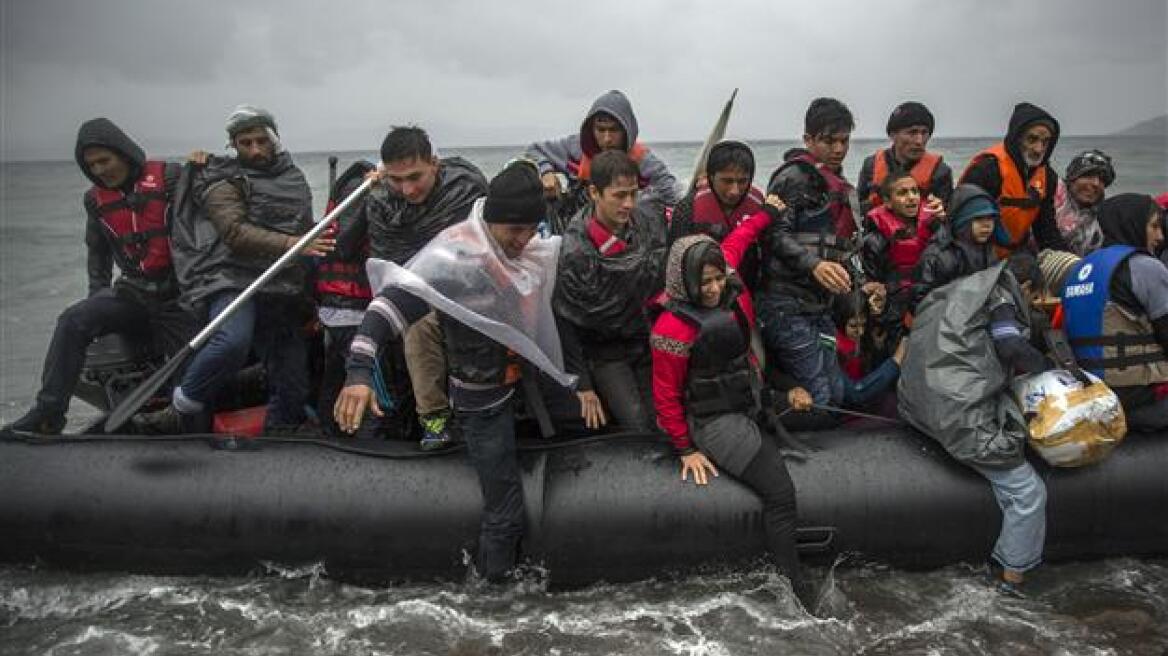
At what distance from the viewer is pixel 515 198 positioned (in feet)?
10.3

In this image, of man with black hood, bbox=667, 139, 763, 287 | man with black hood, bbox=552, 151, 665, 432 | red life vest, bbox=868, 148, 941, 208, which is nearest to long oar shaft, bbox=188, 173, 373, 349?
man with black hood, bbox=552, 151, 665, 432

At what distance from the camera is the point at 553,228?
15.1 feet

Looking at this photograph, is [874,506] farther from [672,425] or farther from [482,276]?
[482,276]

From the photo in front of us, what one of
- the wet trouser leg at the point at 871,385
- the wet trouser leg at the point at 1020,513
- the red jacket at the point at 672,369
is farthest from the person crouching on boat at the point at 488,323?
the wet trouser leg at the point at 1020,513

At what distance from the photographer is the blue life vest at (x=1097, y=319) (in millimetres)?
3621

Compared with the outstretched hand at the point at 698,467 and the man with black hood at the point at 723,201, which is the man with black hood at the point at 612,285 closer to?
the man with black hood at the point at 723,201

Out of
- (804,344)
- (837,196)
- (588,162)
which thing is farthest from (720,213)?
(588,162)

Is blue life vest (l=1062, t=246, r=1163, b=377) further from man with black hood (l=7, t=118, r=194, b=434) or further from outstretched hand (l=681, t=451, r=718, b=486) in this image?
man with black hood (l=7, t=118, r=194, b=434)

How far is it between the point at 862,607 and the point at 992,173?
7.96 feet

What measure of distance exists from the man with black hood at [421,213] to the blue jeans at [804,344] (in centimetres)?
157

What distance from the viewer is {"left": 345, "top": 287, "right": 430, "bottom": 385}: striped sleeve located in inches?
120

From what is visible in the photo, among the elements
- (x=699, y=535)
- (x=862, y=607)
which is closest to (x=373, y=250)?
(x=699, y=535)

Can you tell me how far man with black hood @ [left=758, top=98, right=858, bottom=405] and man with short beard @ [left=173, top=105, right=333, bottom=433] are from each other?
2.23 m

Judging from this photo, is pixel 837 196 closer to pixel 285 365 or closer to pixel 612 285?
pixel 612 285
